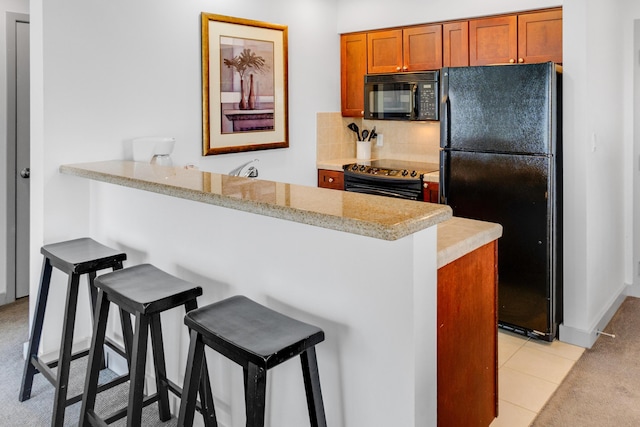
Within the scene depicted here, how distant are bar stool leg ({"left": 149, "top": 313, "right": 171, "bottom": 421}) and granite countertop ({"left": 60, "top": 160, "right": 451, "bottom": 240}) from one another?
0.57 m

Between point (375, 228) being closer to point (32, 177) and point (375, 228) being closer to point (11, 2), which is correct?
point (32, 177)

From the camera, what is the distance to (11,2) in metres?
3.45

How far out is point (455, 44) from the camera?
3.79 metres

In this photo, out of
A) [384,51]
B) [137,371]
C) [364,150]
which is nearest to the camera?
[137,371]

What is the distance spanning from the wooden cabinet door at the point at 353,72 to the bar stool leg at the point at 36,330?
111 inches

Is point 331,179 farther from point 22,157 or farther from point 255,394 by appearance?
point 255,394

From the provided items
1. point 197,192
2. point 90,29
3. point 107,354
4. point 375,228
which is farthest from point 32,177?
point 375,228

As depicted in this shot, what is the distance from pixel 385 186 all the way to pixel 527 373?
1682 millimetres

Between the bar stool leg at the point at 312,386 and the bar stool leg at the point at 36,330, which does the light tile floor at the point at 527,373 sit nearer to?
the bar stool leg at the point at 312,386

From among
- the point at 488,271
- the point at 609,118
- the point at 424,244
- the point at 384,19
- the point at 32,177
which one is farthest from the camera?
the point at 384,19

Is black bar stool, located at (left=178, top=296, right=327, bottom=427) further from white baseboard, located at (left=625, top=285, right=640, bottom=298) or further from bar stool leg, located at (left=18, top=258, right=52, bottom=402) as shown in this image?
white baseboard, located at (left=625, top=285, right=640, bottom=298)

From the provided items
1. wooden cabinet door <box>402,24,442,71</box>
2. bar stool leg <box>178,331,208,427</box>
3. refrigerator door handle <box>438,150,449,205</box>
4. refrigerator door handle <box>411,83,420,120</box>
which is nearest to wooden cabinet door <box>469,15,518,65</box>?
wooden cabinet door <box>402,24,442,71</box>

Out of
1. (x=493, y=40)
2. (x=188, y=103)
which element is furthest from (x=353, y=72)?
(x=188, y=103)

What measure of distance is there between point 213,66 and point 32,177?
4.42 ft
